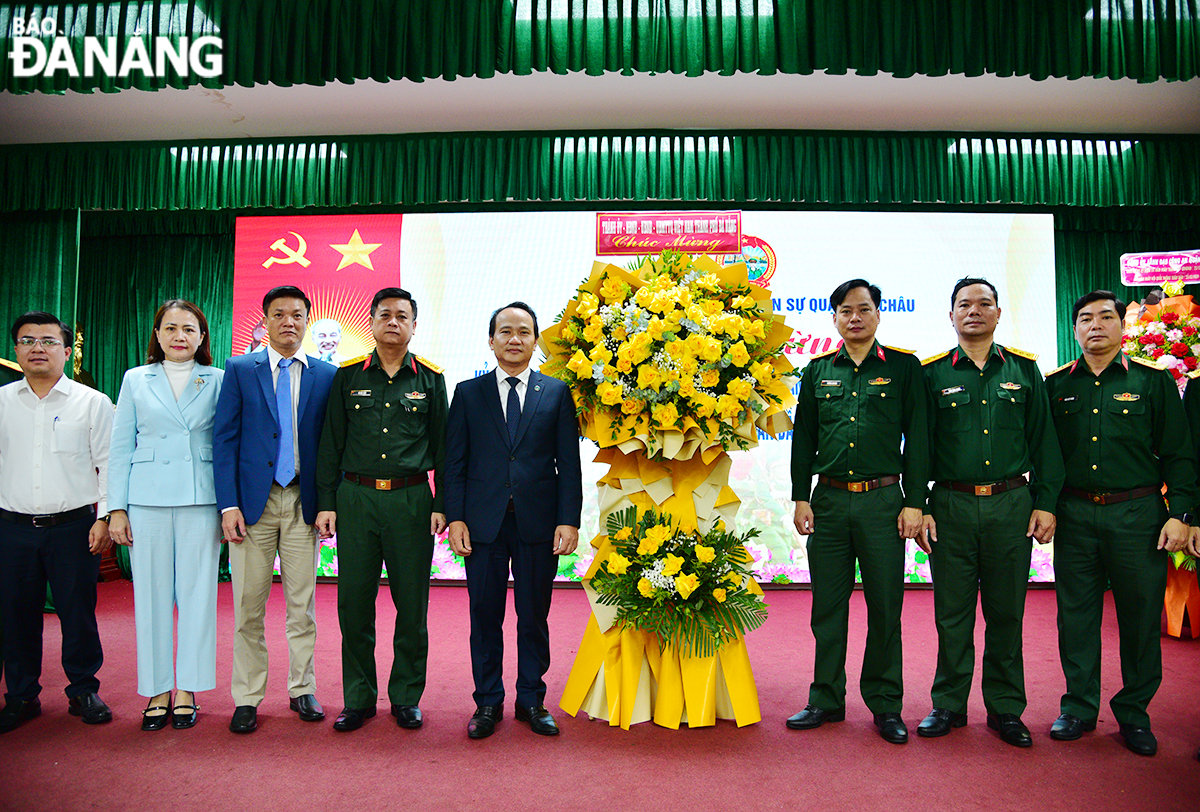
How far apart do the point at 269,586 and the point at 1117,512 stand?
133 inches

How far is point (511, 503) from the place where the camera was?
2.93m

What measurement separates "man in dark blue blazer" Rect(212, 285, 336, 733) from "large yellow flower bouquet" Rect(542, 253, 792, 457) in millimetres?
1121

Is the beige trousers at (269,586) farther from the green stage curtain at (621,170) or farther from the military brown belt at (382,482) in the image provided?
the green stage curtain at (621,170)

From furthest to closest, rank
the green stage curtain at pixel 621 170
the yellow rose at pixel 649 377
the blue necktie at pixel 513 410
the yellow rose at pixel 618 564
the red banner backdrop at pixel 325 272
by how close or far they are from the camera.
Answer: the red banner backdrop at pixel 325 272 → the green stage curtain at pixel 621 170 → the blue necktie at pixel 513 410 → the yellow rose at pixel 618 564 → the yellow rose at pixel 649 377

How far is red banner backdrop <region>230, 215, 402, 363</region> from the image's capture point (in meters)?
5.88

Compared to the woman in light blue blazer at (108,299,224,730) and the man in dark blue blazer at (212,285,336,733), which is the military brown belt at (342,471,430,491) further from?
the woman in light blue blazer at (108,299,224,730)

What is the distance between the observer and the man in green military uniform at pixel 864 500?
294 centimetres

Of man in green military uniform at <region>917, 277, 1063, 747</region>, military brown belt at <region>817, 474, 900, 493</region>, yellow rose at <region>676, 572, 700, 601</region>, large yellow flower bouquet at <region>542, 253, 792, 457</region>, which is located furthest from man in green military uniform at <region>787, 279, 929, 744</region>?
yellow rose at <region>676, 572, 700, 601</region>

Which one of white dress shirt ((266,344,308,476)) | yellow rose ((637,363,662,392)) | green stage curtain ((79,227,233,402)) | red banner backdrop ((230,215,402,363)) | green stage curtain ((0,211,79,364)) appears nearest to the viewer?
yellow rose ((637,363,662,392))

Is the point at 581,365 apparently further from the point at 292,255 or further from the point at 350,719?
the point at 292,255

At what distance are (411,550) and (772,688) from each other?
182cm

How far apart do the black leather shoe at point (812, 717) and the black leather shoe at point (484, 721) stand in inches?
45.6

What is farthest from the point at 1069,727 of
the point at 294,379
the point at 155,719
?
→ the point at 155,719

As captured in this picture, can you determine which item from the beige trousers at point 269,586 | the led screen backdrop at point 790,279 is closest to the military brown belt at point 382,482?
the beige trousers at point 269,586
